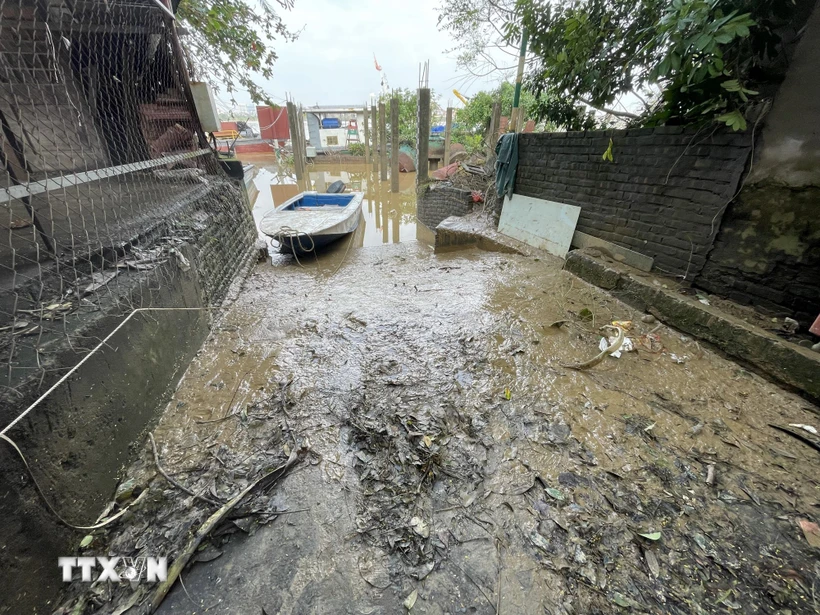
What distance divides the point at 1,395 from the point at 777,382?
4849 mm

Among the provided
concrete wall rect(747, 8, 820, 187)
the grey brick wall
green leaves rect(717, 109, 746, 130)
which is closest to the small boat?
the grey brick wall

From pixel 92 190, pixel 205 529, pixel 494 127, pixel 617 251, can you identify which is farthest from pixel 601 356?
pixel 494 127

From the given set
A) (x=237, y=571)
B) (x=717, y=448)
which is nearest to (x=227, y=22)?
(x=237, y=571)

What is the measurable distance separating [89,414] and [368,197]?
1358cm

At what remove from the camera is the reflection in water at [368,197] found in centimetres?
1021

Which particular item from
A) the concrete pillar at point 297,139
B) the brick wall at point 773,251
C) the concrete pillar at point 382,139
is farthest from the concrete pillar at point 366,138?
the brick wall at point 773,251

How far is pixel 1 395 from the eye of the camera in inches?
55.6

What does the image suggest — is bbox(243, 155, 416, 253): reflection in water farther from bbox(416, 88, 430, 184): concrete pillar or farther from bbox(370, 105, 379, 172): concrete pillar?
bbox(416, 88, 430, 184): concrete pillar

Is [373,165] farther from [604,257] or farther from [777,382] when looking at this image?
[777,382]

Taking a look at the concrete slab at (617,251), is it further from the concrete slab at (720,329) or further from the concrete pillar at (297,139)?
Result: the concrete pillar at (297,139)

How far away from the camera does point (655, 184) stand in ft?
12.0

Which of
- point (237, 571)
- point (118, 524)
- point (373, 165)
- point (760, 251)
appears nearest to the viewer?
point (237, 571)

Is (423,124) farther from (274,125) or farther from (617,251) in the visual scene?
(274,125)

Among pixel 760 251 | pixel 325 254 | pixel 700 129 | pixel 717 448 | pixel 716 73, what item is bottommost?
pixel 325 254
